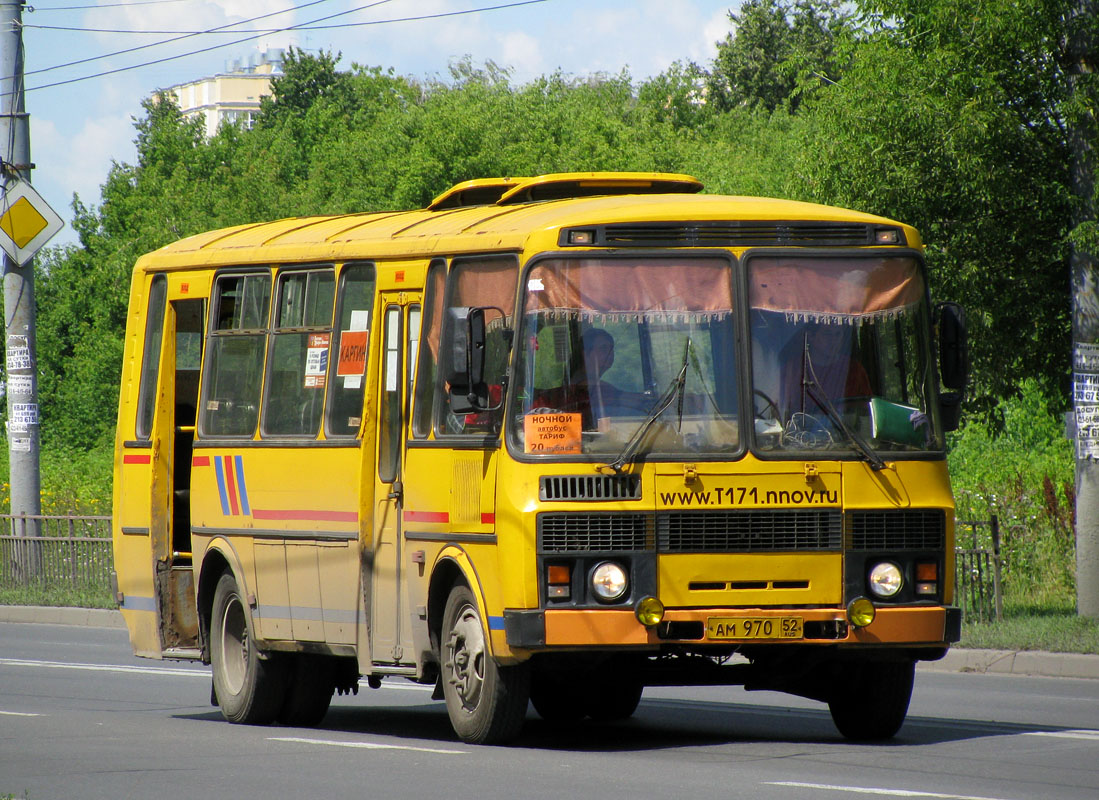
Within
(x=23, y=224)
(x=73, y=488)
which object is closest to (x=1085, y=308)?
(x=23, y=224)

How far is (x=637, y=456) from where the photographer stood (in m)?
9.86

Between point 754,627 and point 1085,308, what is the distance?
7.91 m

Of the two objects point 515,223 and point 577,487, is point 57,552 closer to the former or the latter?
point 515,223

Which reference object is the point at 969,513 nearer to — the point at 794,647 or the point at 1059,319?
the point at 1059,319

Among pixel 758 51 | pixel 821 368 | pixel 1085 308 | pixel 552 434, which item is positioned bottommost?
pixel 552 434

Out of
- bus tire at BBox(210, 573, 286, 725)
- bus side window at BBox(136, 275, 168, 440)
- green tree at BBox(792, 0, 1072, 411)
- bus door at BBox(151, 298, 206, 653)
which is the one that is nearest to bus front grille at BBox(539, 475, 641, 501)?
bus tire at BBox(210, 573, 286, 725)

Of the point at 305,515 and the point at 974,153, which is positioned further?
the point at 974,153

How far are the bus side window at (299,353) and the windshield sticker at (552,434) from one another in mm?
2393

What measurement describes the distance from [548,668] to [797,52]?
416 inches

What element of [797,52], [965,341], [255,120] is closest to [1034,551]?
[797,52]

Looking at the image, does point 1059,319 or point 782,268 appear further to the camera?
point 1059,319

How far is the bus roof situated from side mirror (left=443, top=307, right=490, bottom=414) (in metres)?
0.54

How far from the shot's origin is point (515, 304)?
10.2 meters

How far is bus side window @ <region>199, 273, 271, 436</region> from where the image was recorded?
1275 centimetres
